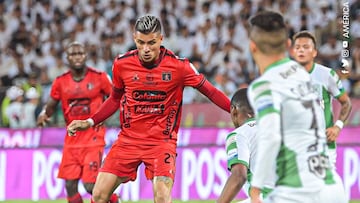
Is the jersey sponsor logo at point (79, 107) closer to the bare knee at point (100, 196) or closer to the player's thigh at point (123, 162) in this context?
the player's thigh at point (123, 162)

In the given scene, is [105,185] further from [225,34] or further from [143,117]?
[225,34]

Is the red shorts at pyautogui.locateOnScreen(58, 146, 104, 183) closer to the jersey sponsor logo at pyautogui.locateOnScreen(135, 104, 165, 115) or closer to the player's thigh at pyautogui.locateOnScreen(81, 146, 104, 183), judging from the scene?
the player's thigh at pyautogui.locateOnScreen(81, 146, 104, 183)

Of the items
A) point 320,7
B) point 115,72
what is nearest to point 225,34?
point 320,7

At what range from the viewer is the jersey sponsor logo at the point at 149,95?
7.99 m

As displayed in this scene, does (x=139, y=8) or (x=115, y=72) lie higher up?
(x=139, y=8)

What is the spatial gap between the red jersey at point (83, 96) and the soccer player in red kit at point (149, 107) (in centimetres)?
254

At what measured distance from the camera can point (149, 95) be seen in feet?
26.3

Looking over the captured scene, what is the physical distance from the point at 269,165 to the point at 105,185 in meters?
3.27

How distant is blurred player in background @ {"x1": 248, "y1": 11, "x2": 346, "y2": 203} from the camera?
489 cm

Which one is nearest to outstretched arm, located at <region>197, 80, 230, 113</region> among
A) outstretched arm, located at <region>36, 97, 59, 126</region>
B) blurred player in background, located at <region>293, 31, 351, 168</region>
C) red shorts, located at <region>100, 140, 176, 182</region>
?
red shorts, located at <region>100, 140, 176, 182</region>

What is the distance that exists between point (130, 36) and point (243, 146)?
12279 mm

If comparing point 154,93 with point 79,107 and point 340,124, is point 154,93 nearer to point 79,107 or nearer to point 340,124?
point 340,124

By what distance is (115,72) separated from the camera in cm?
812

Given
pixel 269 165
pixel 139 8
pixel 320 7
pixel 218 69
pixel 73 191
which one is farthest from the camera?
pixel 139 8
